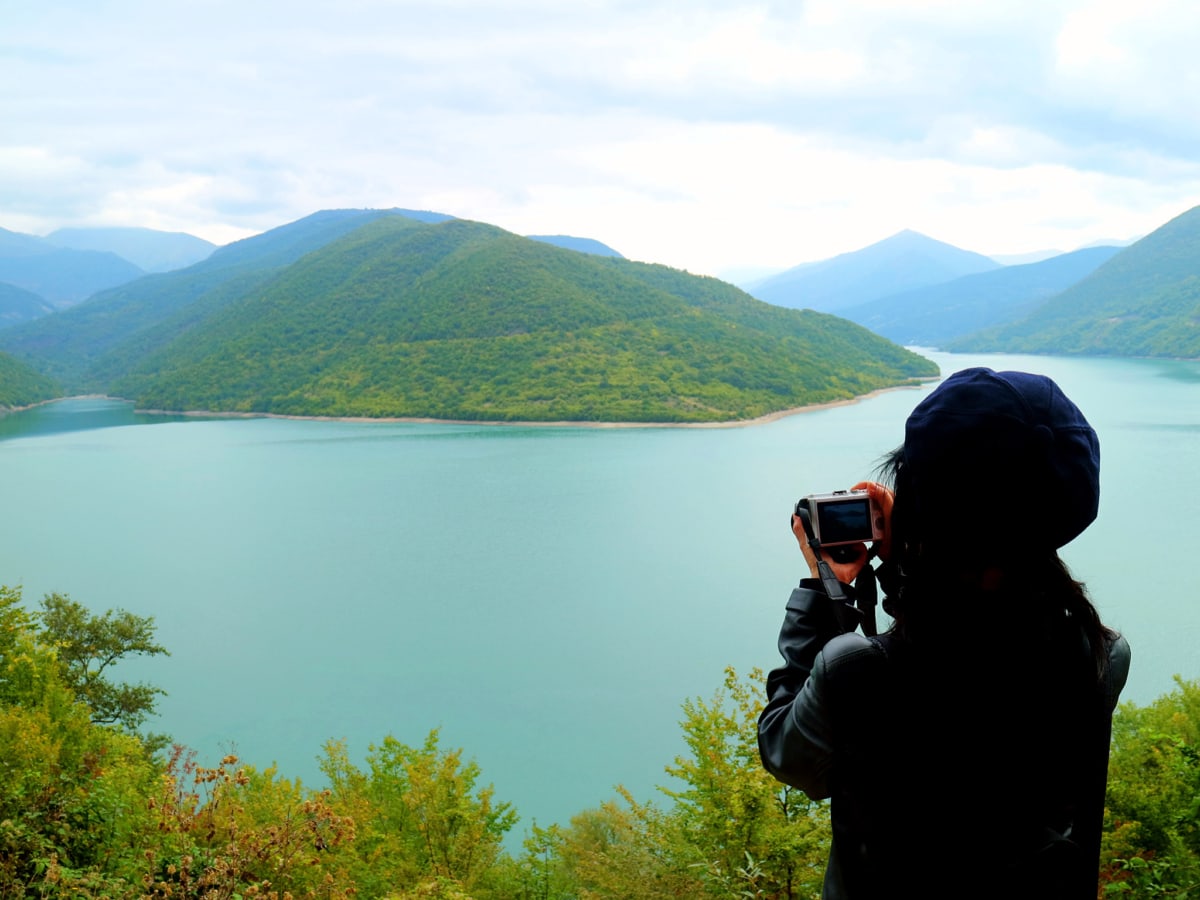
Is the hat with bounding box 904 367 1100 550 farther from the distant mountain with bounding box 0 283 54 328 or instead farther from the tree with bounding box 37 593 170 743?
the distant mountain with bounding box 0 283 54 328

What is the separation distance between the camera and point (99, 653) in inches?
351

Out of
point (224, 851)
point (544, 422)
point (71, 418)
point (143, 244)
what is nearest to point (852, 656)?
point (224, 851)

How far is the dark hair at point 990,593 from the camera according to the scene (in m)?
0.69

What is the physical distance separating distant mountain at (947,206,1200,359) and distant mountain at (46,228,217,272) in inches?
6006

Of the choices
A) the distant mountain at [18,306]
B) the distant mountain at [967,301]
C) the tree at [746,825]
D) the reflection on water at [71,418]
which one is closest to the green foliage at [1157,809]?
the tree at [746,825]

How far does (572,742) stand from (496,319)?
→ 120 feet

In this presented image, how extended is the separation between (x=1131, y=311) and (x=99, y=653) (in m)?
73.8

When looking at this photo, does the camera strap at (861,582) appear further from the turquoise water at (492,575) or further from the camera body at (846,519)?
the turquoise water at (492,575)

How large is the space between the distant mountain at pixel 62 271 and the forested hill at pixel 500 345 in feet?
289

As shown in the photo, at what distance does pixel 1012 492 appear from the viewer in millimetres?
673

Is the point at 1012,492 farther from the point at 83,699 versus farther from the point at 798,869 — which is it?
the point at 83,699

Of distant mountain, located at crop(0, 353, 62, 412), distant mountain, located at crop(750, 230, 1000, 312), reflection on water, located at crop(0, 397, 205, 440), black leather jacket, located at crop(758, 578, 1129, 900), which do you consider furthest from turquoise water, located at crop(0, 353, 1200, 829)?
distant mountain, located at crop(750, 230, 1000, 312)

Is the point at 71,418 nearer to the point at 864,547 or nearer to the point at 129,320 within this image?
the point at 129,320

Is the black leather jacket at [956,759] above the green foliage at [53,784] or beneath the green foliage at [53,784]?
above
